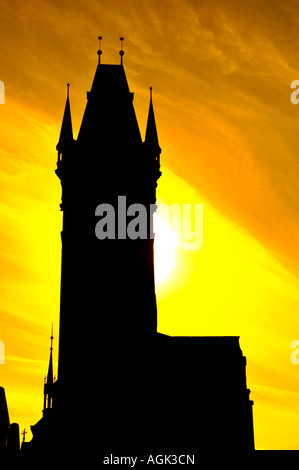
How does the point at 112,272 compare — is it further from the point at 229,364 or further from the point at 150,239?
the point at 229,364

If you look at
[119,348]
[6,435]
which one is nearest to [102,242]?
[119,348]

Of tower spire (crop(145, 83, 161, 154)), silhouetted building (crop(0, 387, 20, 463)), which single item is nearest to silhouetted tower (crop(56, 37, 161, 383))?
tower spire (crop(145, 83, 161, 154))

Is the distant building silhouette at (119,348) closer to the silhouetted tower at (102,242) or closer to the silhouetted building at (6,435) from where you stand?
the silhouetted tower at (102,242)

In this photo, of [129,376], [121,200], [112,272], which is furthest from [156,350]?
[121,200]

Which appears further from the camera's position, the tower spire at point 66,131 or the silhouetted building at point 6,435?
the tower spire at point 66,131

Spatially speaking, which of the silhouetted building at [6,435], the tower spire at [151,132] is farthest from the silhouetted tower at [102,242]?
the silhouetted building at [6,435]

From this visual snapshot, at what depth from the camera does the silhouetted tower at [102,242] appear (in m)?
71.8

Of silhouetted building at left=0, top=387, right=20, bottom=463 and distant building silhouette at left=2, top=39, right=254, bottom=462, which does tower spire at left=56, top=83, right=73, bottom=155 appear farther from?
silhouetted building at left=0, top=387, right=20, bottom=463

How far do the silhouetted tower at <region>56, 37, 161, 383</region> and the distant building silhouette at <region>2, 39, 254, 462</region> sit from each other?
0.08 metres

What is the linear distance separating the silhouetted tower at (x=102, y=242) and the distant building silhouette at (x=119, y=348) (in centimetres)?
8

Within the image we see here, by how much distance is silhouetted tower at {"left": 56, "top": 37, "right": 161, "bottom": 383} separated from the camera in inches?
2825

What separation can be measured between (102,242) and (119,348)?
8.86 meters

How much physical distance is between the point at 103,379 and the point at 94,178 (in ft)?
55.3
